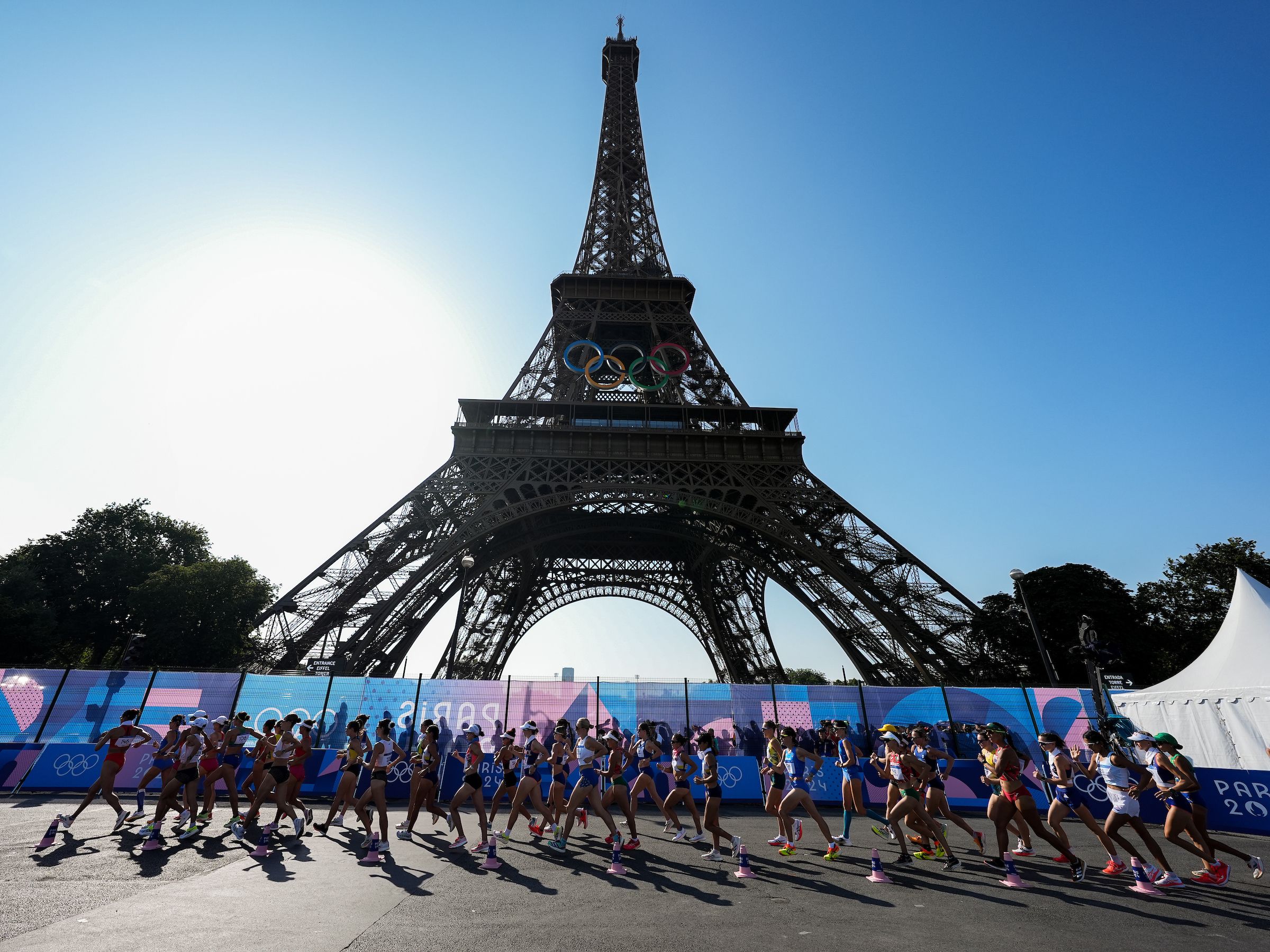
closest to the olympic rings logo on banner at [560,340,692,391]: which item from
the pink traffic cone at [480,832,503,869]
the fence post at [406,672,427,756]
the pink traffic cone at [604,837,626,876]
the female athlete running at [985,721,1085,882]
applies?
the fence post at [406,672,427,756]

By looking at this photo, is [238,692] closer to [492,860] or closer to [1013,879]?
[492,860]

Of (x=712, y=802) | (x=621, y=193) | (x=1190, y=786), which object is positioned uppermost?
(x=621, y=193)

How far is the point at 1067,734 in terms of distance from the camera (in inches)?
696

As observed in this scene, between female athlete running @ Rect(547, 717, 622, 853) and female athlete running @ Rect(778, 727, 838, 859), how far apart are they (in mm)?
2618

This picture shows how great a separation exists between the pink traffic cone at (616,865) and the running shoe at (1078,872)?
5.88m

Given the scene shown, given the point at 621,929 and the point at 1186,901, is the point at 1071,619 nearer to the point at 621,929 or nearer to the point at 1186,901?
the point at 1186,901

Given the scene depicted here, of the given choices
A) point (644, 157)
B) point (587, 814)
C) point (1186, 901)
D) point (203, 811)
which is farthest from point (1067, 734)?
point (644, 157)

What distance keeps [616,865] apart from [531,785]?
7.22 feet

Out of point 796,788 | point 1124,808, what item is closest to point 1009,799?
point 1124,808

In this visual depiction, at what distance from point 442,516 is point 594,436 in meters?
8.39

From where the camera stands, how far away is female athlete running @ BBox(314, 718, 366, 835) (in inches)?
421

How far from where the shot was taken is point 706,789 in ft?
33.0

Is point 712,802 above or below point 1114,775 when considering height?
below

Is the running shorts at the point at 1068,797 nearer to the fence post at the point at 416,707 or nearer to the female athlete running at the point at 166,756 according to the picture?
the female athlete running at the point at 166,756
